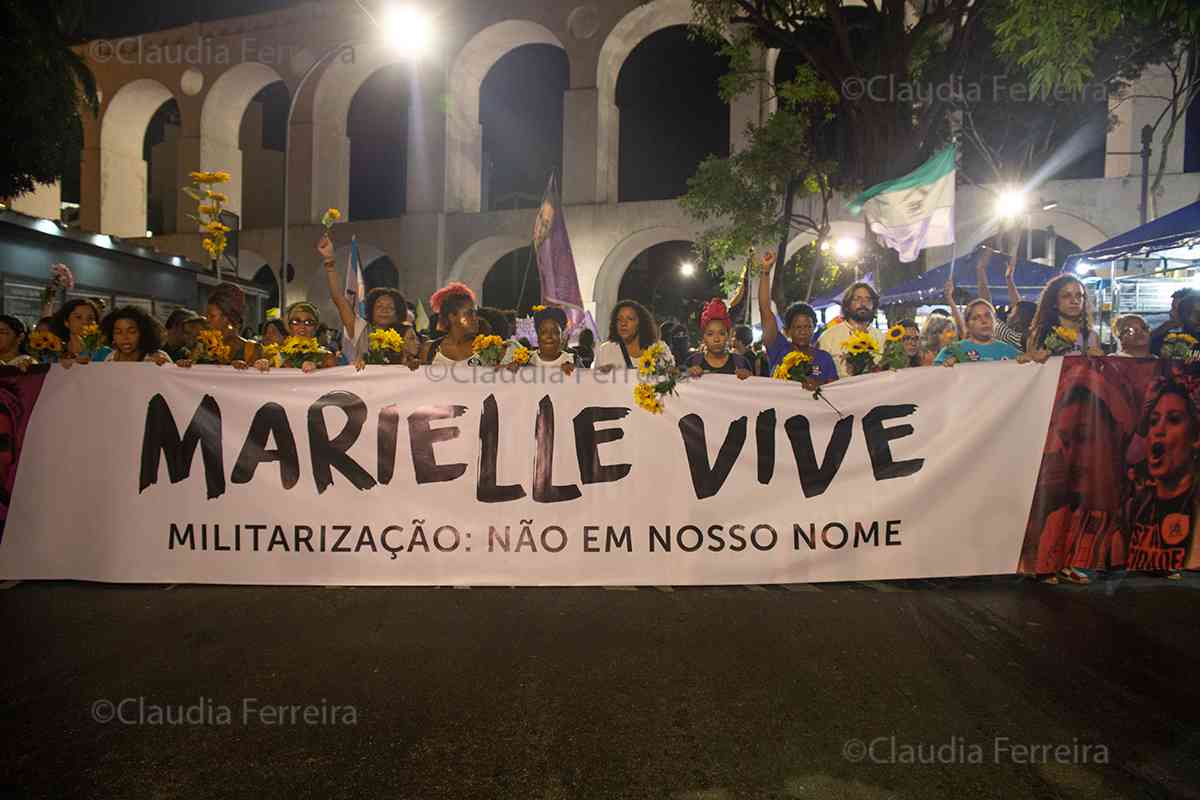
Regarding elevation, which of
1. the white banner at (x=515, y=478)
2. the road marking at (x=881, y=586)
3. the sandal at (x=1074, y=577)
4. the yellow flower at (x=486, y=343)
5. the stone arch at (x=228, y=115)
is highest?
the stone arch at (x=228, y=115)

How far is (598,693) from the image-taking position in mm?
3486

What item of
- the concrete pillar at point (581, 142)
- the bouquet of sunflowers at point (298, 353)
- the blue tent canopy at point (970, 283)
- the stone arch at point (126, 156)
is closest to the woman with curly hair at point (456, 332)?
the bouquet of sunflowers at point (298, 353)

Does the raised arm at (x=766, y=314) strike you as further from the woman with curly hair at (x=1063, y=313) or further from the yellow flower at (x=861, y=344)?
the woman with curly hair at (x=1063, y=313)

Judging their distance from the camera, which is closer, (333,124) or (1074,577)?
(1074,577)

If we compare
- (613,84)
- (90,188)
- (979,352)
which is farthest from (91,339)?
(90,188)

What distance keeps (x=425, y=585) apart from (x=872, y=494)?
2813 millimetres

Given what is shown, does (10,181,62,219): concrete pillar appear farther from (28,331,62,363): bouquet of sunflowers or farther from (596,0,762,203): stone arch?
(28,331,62,363): bouquet of sunflowers

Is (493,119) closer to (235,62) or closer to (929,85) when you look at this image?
(235,62)

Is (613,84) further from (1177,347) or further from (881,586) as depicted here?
(881,586)

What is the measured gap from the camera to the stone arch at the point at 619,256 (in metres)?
21.3

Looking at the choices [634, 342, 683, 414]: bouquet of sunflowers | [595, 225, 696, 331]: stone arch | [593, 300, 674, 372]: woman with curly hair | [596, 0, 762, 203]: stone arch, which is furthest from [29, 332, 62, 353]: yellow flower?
[596, 0, 762, 203]: stone arch

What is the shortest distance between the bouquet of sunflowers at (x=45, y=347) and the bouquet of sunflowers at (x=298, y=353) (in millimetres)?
1452

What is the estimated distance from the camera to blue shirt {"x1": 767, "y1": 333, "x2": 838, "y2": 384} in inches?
217

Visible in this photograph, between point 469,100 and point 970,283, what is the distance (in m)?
→ 15.7
